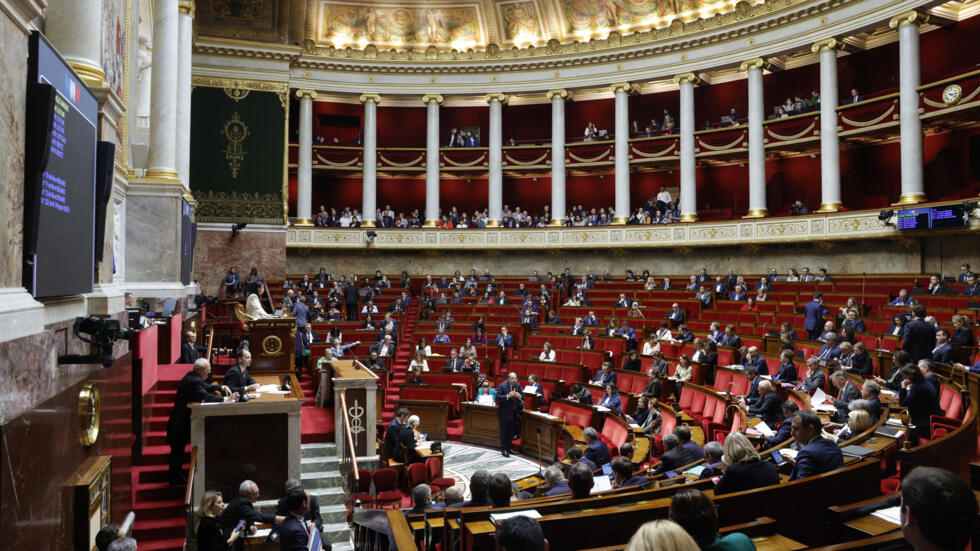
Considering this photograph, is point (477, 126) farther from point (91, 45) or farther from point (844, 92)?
point (91, 45)

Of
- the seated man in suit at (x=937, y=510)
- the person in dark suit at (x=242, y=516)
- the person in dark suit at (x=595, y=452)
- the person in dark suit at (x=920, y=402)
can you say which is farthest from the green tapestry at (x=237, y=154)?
the seated man in suit at (x=937, y=510)

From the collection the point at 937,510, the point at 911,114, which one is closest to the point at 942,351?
the point at 937,510

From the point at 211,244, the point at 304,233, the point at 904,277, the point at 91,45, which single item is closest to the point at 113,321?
the point at 91,45

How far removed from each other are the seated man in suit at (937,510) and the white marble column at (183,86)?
47.7ft

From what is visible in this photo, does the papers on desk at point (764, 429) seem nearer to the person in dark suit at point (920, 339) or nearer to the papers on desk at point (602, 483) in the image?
the papers on desk at point (602, 483)

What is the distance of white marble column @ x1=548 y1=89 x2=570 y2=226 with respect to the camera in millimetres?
25516

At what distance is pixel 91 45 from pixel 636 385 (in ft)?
33.7

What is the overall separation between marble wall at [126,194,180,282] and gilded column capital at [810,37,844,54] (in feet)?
61.0

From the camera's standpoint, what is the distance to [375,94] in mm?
26234

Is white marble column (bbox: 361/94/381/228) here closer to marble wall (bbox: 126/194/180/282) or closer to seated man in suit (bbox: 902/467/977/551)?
marble wall (bbox: 126/194/180/282)

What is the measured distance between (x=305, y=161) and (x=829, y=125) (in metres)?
18.3

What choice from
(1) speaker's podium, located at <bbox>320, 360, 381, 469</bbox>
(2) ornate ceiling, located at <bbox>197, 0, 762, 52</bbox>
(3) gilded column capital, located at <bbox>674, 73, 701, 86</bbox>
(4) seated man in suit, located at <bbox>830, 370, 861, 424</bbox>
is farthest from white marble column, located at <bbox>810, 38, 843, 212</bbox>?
(1) speaker's podium, located at <bbox>320, 360, 381, 469</bbox>

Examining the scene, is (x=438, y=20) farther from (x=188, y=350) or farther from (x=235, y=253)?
(x=188, y=350)

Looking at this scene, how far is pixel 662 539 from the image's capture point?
2029 mm
